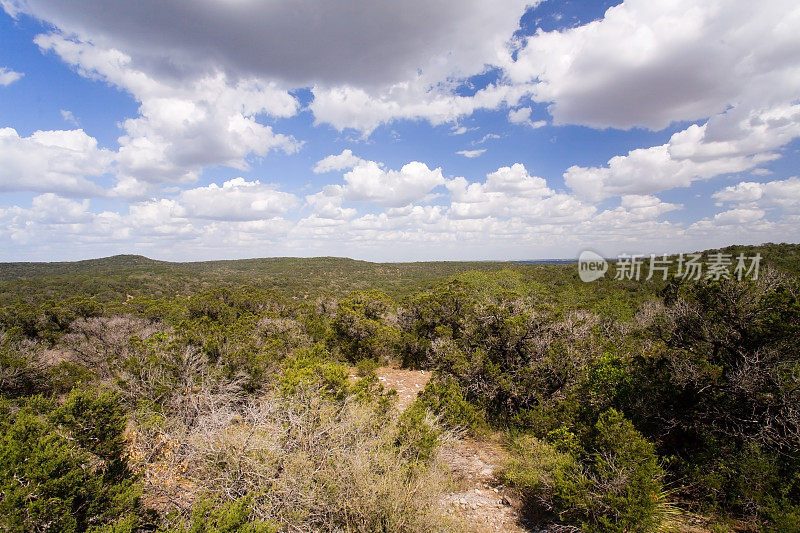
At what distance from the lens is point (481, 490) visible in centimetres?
631

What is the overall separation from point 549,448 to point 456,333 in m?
8.49

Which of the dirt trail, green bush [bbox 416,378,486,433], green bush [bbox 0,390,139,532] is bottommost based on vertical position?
the dirt trail

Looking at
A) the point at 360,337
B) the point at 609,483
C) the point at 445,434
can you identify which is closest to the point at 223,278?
the point at 360,337

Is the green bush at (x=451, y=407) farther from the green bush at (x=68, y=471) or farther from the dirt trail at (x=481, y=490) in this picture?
the green bush at (x=68, y=471)

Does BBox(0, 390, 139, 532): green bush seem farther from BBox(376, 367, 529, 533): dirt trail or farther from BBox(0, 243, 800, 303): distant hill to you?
BBox(0, 243, 800, 303): distant hill

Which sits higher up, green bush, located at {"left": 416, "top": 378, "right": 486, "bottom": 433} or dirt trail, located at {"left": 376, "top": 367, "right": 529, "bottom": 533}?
green bush, located at {"left": 416, "top": 378, "right": 486, "bottom": 433}

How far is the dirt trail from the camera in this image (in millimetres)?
5418

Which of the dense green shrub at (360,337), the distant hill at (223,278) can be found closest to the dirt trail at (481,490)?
the dense green shrub at (360,337)

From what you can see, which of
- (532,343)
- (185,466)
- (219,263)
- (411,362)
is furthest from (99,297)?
(219,263)

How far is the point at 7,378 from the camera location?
35.3 feet

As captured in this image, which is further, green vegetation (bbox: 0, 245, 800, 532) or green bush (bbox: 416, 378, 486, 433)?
green bush (bbox: 416, 378, 486, 433)

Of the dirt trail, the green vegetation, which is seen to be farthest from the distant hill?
the dirt trail

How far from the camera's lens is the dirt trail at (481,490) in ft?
17.8

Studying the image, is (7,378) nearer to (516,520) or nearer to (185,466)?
(185,466)
